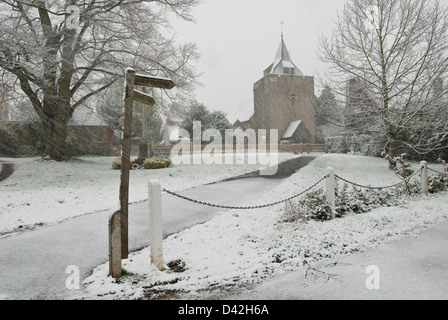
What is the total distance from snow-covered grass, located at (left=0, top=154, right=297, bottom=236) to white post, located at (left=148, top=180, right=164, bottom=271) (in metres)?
3.68

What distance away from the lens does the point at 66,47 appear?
1443 cm

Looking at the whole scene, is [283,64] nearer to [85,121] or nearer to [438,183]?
[85,121]

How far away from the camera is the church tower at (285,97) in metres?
44.8

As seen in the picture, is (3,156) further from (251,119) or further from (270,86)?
(251,119)

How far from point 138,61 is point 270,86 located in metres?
30.9

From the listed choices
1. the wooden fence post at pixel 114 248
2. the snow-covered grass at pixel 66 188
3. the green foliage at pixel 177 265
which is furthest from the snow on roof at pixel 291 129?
the wooden fence post at pixel 114 248

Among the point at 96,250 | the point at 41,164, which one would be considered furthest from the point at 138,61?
the point at 96,250

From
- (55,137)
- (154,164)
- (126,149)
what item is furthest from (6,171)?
→ (126,149)

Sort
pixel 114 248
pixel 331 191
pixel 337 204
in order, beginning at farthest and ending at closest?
pixel 337 204
pixel 331 191
pixel 114 248

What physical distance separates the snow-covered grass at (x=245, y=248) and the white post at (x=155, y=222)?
154mm

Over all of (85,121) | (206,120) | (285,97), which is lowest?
(85,121)

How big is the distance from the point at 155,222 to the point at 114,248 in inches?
23.1

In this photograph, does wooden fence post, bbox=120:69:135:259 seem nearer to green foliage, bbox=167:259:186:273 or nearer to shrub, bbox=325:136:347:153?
green foliage, bbox=167:259:186:273

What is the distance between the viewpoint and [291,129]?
1679 inches
